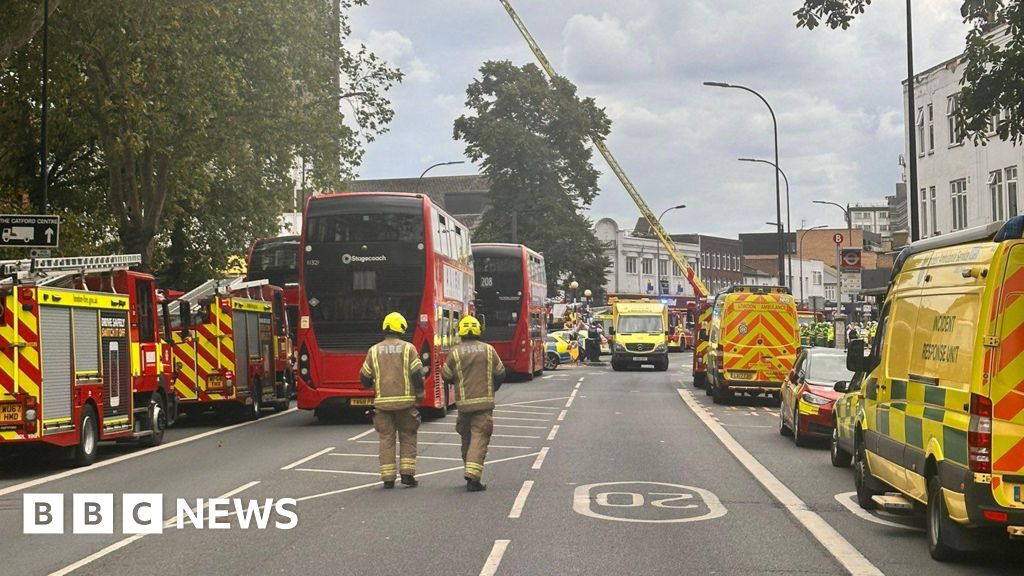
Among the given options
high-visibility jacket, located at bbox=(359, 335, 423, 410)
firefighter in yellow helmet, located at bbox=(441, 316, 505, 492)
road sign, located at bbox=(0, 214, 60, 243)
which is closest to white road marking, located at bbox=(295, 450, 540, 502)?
high-visibility jacket, located at bbox=(359, 335, 423, 410)

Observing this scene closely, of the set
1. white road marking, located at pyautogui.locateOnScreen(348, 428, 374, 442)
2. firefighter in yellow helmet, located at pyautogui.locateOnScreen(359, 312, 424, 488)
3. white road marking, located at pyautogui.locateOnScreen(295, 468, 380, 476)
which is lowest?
white road marking, located at pyautogui.locateOnScreen(348, 428, 374, 442)

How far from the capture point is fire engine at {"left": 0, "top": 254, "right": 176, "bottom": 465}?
55.3 ft

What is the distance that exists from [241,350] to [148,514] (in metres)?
14.7

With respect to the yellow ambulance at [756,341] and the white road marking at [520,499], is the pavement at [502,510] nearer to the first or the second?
the white road marking at [520,499]

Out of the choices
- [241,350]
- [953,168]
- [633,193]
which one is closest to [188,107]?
[241,350]

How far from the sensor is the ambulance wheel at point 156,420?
843 inches

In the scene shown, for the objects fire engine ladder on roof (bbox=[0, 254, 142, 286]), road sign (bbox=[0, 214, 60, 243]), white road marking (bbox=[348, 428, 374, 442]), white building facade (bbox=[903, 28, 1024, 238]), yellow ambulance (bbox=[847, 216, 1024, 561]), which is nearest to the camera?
yellow ambulance (bbox=[847, 216, 1024, 561])

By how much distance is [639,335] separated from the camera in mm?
54000

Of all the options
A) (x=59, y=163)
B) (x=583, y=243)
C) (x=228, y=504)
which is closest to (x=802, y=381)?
(x=228, y=504)

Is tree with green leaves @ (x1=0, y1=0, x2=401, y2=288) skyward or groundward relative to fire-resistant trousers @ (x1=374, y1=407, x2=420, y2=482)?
skyward

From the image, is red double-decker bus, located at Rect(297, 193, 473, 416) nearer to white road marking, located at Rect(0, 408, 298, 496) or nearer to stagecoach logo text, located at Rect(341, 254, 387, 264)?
stagecoach logo text, located at Rect(341, 254, 387, 264)

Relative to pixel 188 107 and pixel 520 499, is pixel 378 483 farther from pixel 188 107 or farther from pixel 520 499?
pixel 188 107

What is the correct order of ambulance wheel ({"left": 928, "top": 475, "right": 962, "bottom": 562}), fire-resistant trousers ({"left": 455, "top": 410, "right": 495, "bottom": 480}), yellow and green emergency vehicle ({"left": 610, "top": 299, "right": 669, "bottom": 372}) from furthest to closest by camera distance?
yellow and green emergency vehicle ({"left": 610, "top": 299, "right": 669, "bottom": 372}), fire-resistant trousers ({"left": 455, "top": 410, "right": 495, "bottom": 480}), ambulance wheel ({"left": 928, "top": 475, "right": 962, "bottom": 562})

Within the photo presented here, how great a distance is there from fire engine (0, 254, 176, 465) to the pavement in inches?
21.7
